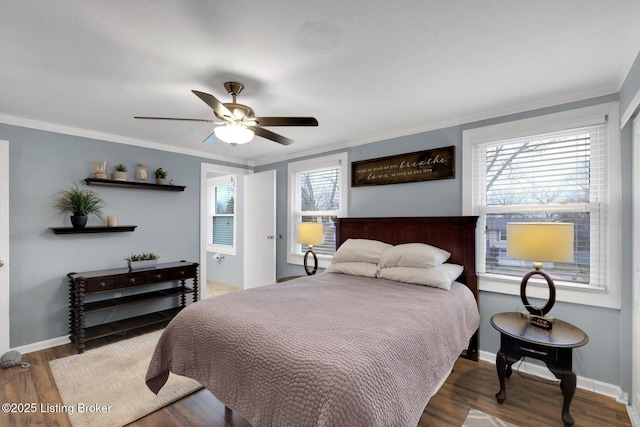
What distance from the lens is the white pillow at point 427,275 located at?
8.19 ft

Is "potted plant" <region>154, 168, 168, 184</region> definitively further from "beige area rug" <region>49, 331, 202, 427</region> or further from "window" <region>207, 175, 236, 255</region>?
"beige area rug" <region>49, 331, 202, 427</region>

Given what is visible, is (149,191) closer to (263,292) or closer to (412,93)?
(263,292)

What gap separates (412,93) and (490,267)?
1828 millimetres

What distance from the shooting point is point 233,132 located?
2.20 m

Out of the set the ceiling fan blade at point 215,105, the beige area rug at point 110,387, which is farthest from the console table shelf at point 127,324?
the ceiling fan blade at point 215,105

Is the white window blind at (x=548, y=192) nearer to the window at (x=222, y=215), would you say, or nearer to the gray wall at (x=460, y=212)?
the gray wall at (x=460, y=212)

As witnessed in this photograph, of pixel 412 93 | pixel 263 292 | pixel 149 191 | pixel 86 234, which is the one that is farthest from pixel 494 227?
pixel 86 234

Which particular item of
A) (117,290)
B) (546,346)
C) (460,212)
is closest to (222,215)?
(117,290)

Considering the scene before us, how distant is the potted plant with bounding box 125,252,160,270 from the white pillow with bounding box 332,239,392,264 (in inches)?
90.2

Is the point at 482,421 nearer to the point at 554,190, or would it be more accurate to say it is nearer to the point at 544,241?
the point at 544,241

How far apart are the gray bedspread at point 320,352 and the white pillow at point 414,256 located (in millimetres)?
369

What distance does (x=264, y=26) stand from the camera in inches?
63.5

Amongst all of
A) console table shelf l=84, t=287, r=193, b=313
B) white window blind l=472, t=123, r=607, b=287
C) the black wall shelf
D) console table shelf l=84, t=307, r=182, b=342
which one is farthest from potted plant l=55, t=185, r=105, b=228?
white window blind l=472, t=123, r=607, b=287

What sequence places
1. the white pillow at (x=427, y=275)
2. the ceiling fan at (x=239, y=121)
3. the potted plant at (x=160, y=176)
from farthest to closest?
the potted plant at (x=160, y=176) < the white pillow at (x=427, y=275) < the ceiling fan at (x=239, y=121)
